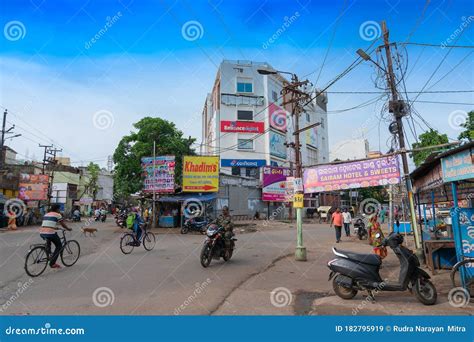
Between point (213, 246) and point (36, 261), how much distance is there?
4381 millimetres

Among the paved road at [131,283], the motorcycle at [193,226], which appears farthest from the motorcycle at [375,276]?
the motorcycle at [193,226]

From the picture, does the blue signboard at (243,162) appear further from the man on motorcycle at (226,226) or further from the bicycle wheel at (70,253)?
the bicycle wheel at (70,253)

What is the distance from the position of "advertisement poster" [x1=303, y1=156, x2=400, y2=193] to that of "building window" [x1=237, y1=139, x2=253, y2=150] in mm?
32215

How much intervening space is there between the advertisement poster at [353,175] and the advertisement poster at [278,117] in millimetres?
35168

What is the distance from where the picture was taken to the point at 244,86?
44.6 m

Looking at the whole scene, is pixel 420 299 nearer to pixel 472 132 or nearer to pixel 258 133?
pixel 472 132

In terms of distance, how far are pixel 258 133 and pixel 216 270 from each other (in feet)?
120

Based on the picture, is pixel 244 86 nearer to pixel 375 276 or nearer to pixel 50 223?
pixel 50 223

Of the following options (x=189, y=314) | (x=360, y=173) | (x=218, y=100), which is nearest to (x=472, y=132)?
(x=360, y=173)

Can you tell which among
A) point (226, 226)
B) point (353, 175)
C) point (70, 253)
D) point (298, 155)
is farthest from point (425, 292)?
point (70, 253)

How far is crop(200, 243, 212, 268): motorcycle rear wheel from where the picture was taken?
9.06 metres

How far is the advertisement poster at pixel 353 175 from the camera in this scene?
9.58 m

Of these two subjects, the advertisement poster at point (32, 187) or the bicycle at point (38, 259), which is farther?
the advertisement poster at point (32, 187)

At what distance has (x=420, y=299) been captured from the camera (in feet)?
18.7
